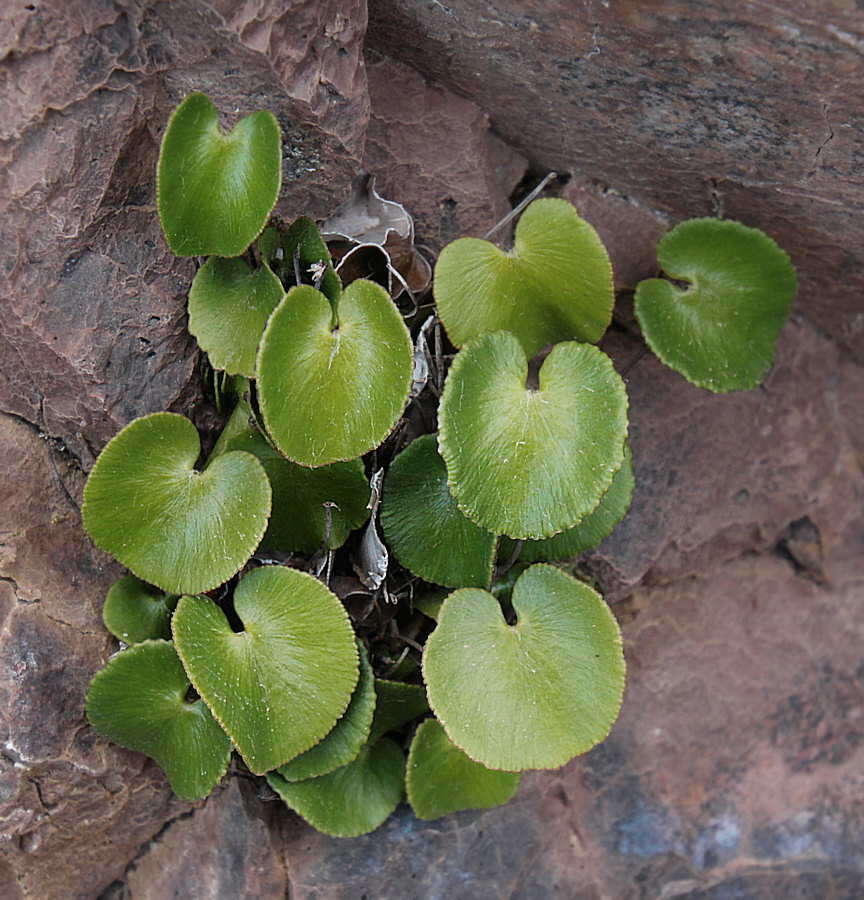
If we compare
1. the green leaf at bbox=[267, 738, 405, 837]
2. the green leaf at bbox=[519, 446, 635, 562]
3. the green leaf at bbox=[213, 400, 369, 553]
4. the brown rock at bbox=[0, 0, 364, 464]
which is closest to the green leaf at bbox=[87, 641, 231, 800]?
the green leaf at bbox=[267, 738, 405, 837]

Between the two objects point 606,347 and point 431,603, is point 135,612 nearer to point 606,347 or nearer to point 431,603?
point 431,603

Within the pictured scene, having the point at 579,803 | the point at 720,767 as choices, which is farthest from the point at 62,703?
the point at 720,767

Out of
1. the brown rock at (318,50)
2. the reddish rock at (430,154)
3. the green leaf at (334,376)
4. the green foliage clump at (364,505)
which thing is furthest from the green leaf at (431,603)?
the brown rock at (318,50)

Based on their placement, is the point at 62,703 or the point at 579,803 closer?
the point at 62,703

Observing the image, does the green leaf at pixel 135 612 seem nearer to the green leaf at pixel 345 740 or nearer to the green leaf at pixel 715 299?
the green leaf at pixel 345 740

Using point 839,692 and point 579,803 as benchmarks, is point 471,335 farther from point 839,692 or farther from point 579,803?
point 839,692

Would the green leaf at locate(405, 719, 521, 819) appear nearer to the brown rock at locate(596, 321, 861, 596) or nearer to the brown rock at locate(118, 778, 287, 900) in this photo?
the brown rock at locate(118, 778, 287, 900)

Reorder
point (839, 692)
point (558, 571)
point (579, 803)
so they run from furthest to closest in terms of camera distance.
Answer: point (839, 692), point (579, 803), point (558, 571)
